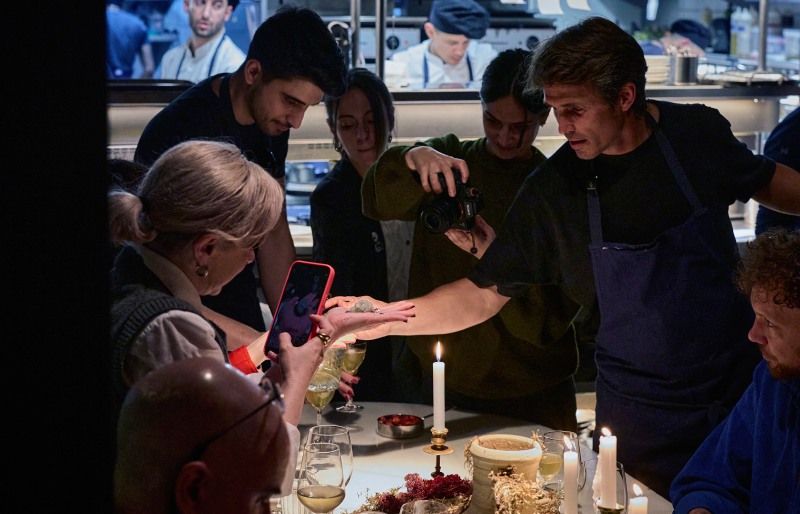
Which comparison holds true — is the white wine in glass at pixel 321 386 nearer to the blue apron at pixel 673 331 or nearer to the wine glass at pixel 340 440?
→ the wine glass at pixel 340 440

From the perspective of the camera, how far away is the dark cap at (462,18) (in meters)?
5.46

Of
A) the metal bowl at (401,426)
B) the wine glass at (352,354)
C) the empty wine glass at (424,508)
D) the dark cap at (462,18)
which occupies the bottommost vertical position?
the metal bowl at (401,426)

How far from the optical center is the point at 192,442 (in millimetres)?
1011

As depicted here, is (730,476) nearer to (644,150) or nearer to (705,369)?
(705,369)

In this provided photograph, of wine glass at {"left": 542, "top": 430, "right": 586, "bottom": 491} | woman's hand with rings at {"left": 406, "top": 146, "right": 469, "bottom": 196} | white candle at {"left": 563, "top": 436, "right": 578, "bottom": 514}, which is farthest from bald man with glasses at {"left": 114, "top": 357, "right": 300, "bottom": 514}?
woman's hand with rings at {"left": 406, "top": 146, "right": 469, "bottom": 196}

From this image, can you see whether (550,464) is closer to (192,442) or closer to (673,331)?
(673,331)

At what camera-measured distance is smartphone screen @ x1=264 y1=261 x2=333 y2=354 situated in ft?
6.19

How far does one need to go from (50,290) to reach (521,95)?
2042mm

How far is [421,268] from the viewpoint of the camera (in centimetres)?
284

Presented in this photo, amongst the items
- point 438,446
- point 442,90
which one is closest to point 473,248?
point 438,446

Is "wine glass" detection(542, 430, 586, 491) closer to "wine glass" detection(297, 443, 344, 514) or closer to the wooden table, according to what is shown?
the wooden table

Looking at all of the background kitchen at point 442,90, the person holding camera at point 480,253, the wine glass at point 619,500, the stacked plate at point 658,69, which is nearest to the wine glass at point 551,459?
the wine glass at point 619,500

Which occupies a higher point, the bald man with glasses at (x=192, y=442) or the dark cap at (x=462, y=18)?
the dark cap at (x=462, y=18)

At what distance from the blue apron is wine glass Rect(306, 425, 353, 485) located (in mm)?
795
